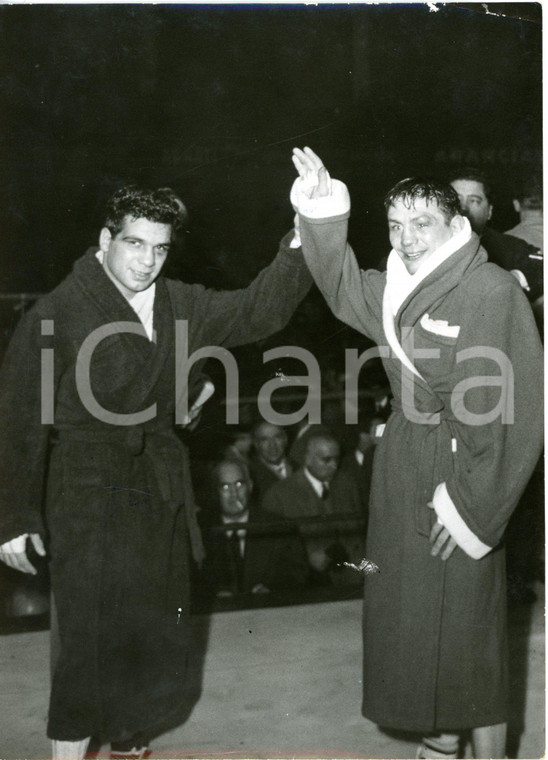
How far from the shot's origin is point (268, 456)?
2.80 metres

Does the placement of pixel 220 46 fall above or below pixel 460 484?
above

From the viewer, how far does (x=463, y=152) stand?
228 centimetres

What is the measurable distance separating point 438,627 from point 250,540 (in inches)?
31.7

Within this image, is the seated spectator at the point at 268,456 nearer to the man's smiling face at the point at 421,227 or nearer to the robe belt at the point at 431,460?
the robe belt at the point at 431,460

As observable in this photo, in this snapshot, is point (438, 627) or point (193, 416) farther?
point (193, 416)

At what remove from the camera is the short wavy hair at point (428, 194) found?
179cm

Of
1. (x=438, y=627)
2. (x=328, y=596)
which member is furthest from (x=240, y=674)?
(x=438, y=627)

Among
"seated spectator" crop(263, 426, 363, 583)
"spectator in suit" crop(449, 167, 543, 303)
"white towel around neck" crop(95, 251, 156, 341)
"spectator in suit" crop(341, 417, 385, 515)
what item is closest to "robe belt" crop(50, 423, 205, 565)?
"white towel around neck" crop(95, 251, 156, 341)

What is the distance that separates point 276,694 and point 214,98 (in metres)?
1.55

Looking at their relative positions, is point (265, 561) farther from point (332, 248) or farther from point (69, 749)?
point (332, 248)

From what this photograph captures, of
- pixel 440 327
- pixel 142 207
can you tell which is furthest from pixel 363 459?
pixel 142 207

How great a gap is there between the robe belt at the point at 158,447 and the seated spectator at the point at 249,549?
42 centimetres

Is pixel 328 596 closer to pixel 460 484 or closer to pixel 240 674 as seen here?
pixel 240 674

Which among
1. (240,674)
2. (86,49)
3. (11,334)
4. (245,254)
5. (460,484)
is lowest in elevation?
(240,674)
